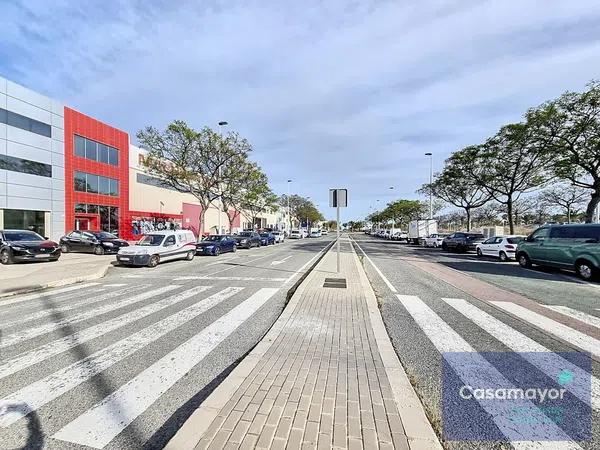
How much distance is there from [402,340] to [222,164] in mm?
27647

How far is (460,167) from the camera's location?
33.4 meters

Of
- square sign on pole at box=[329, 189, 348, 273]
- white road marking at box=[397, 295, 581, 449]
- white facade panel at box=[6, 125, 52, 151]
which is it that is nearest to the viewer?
white road marking at box=[397, 295, 581, 449]

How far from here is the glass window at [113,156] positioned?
105 ft

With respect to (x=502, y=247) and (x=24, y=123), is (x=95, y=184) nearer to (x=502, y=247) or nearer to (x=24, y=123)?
(x=24, y=123)

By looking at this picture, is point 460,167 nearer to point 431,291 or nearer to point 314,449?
point 431,291

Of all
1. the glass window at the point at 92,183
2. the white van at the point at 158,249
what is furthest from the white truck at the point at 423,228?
the glass window at the point at 92,183

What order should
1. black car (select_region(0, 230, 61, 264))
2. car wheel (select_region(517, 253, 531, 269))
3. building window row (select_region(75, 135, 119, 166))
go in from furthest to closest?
building window row (select_region(75, 135, 119, 166))
black car (select_region(0, 230, 61, 264))
car wheel (select_region(517, 253, 531, 269))

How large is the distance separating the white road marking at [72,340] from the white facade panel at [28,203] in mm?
23233

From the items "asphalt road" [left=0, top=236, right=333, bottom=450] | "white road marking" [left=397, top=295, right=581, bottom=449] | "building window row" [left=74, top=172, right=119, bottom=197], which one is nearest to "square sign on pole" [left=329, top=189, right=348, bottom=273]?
"asphalt road" [left=0, top=236, right=333, bottom=450]

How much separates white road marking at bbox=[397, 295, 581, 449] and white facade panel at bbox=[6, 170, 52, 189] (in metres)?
28.4

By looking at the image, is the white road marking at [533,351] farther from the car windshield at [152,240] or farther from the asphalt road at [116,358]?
the car windshield at [152,240]

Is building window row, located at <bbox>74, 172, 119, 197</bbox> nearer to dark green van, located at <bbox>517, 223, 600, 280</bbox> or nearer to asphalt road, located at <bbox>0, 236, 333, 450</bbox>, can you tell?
asphalt road, located at <bbox>0, 236, 333, 450</bbox>

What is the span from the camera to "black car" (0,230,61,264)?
16.0 meters

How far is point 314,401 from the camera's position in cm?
312
